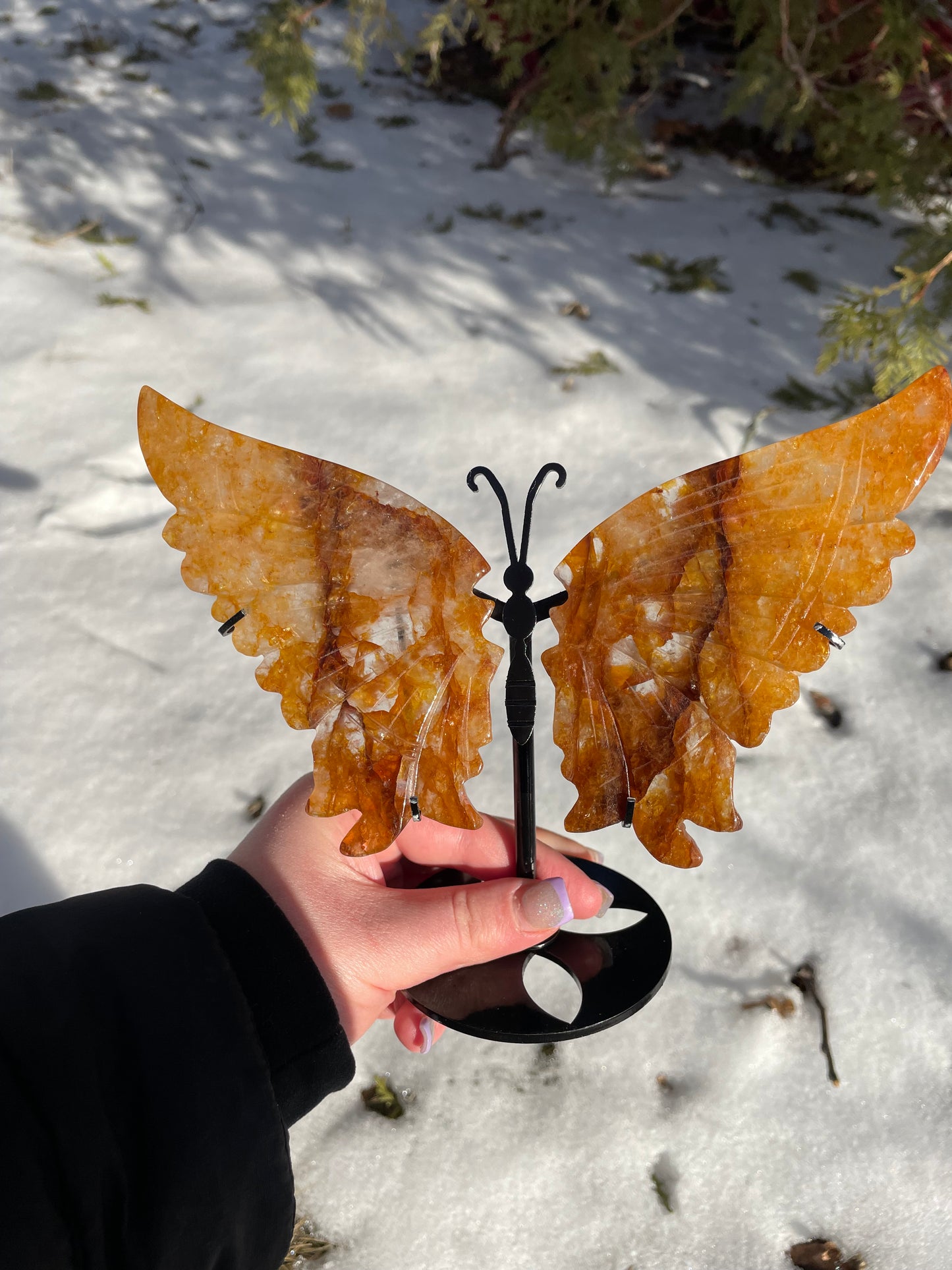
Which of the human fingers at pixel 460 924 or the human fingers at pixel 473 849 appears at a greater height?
the human fingers at pixel 460 924

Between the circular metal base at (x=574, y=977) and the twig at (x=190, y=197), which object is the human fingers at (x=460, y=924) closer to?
the circular metal base at (x=574, y=977)

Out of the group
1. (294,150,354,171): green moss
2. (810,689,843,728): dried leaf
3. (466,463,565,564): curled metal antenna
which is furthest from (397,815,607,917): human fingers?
(294,150,354,171): green moss

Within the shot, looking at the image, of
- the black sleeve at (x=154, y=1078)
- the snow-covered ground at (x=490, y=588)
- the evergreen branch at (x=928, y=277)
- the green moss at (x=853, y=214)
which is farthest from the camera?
the green moss at (x=853, y=214)

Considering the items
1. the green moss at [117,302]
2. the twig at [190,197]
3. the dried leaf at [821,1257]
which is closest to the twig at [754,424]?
the dried leaf at [821,1257]

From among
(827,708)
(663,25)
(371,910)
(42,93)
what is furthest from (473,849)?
(42,93)

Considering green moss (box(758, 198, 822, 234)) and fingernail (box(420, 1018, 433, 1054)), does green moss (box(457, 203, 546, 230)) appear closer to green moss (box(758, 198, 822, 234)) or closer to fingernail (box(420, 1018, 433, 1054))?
green moss (box(758, 198, 822, 234))

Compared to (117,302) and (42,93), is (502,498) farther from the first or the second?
(42,93)

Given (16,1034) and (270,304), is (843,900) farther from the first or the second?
(270,304)
